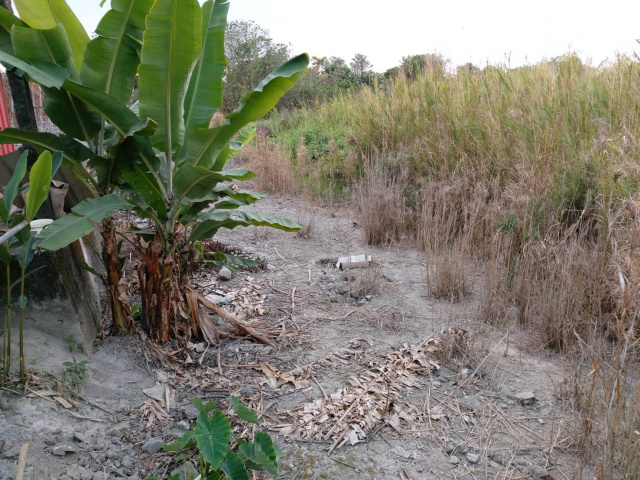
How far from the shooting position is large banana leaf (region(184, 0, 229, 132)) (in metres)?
2.88

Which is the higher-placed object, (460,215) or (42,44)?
(42,44)

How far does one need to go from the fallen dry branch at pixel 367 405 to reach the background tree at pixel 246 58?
49.2ft

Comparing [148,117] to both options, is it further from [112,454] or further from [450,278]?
[450,278]

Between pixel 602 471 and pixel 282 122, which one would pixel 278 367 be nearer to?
pixel 602 471

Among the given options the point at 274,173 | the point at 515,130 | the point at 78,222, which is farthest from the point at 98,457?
the point at 274,173

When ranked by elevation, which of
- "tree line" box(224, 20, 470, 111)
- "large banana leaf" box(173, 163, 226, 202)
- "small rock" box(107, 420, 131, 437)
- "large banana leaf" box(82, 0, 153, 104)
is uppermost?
"tree line" box(224, 20, 470, 111)

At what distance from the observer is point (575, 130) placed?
4812mm

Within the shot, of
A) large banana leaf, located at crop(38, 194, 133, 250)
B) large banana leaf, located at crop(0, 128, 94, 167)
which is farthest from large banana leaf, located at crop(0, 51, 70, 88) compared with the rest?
large banana leaf, located at crop(38, 194, 133, 250)

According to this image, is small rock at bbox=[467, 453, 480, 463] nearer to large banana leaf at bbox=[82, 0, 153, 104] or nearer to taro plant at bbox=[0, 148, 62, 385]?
taro plant at bbox=[0, 148, 62, 385]

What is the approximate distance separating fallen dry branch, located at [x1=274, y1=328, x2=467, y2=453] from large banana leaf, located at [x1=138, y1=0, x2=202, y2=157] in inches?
65.4

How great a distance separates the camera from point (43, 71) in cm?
235

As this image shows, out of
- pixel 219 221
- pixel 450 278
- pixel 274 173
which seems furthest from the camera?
pixel 274 173

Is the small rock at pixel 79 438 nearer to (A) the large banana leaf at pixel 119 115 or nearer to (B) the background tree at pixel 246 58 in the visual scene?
(A) the large banana leaf at pixel 119 115

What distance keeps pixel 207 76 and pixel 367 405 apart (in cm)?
208
